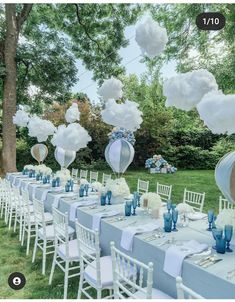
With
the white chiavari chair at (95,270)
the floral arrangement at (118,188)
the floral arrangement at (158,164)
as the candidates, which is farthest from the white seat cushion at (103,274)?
the floral arrangement at (158,164)

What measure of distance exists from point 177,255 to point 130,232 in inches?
23.9

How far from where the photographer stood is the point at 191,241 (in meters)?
2.38

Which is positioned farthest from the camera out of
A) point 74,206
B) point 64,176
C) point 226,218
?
point 64,176

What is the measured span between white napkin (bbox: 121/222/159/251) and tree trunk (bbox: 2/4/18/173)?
23.4 feet

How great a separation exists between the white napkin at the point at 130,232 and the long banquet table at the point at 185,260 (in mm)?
45

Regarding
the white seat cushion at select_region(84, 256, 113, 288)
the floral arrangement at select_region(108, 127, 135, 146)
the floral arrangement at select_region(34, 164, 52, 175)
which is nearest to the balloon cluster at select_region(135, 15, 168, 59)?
the white seat cushion at select_region(84, 256, 113, 288)

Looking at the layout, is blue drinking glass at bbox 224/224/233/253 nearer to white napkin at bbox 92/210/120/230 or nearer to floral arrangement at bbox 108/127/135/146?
white napkin at bbox 92/210/120/230

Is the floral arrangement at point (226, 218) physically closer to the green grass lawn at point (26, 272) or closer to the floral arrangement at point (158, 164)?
the green grass lawn at point (26, 272)

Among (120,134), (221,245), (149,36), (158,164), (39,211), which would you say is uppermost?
(149,36)

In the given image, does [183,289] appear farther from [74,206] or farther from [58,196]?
[58,196]

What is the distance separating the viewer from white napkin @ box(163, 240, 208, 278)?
2.12 m

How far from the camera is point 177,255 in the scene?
2.15 m

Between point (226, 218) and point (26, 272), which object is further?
point (26, 272)

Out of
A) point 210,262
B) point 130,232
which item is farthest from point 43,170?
point 210,262
